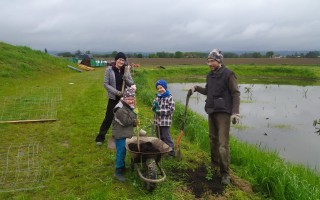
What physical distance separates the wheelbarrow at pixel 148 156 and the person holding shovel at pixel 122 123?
0.51ft

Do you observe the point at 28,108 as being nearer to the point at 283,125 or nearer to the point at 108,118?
the point at 108,118

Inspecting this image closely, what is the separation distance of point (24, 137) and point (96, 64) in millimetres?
30579

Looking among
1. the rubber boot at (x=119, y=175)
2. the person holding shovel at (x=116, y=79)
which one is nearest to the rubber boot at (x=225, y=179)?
the rubber boot at (x=119, y=175)

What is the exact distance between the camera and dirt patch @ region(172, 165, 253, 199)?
5.30 meters

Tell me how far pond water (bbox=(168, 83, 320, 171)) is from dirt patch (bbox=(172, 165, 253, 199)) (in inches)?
117

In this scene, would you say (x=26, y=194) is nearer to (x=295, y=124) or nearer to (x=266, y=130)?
(x=266, y=130)

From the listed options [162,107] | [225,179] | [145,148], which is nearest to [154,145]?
[145,148]

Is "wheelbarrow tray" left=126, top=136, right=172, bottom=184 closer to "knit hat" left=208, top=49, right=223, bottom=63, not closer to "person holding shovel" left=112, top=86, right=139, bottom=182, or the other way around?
"person holding shovel" left=112, top=86, right=139, bottom=182

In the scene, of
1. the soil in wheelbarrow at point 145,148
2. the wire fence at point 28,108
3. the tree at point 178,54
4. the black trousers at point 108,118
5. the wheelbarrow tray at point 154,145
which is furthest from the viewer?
the tree at point 178,54

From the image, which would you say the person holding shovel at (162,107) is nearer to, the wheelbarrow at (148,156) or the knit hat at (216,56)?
the wheelbarrow at (148,156)

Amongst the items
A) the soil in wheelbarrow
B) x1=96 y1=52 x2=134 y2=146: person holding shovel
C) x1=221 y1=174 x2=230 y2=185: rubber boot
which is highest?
x1=96 y1=52 x2=134 y2=146: person holding shovel

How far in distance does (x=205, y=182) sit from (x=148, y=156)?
126cm

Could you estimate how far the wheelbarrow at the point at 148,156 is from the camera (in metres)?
5.05

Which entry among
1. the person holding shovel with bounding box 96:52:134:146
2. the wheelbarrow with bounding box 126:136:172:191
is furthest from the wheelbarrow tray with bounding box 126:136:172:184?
the person holding shovel with bounding box 96:52:134:146
